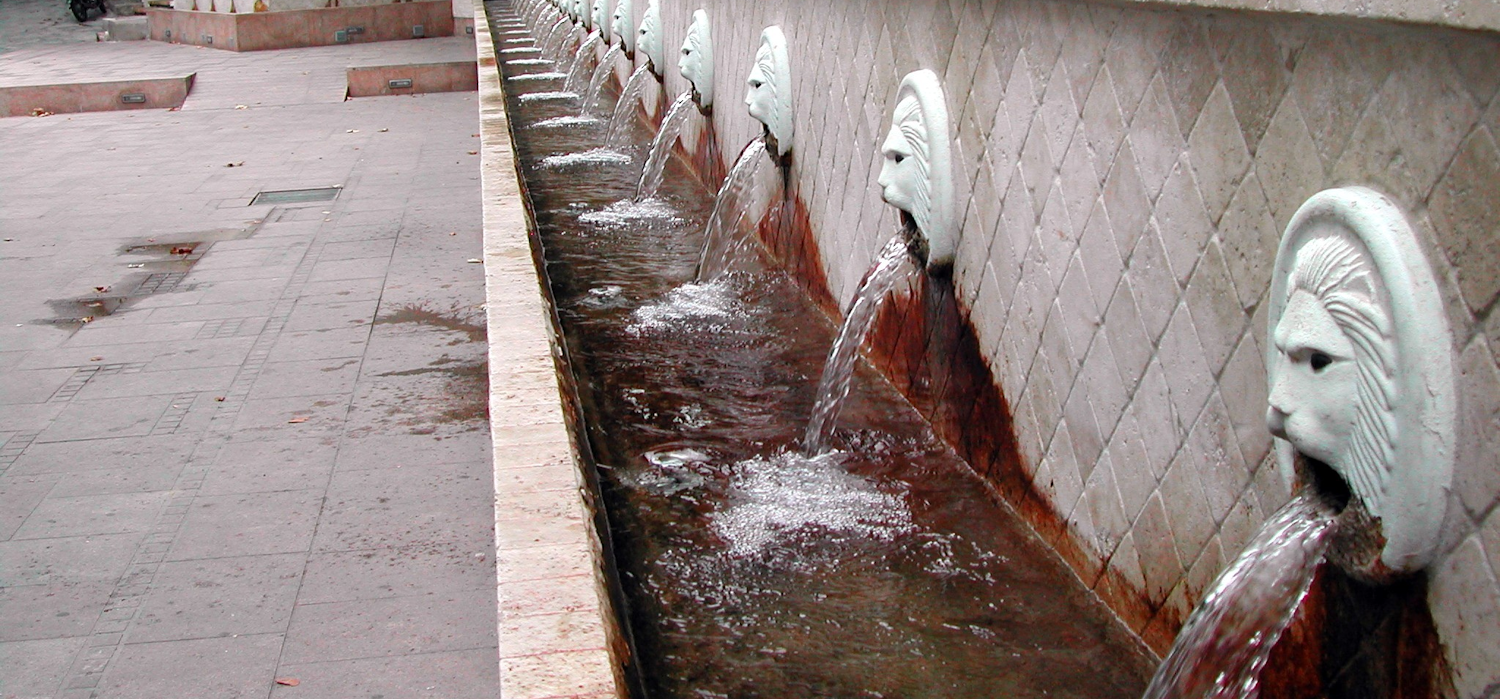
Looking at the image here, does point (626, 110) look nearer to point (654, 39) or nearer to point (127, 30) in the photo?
point (654, 39)

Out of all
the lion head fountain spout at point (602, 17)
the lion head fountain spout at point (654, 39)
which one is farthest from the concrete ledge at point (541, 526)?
the lion head fountain spout at point (602, 17)

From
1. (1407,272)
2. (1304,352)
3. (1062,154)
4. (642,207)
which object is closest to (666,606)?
(1062,154)

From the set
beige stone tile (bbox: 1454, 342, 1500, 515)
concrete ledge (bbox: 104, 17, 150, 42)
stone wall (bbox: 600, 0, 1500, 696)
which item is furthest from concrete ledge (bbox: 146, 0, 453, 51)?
beige stone tile (bbox: 1454, 342, 1500, 515)

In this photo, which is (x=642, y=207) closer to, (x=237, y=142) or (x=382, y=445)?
(x=382, y=445)

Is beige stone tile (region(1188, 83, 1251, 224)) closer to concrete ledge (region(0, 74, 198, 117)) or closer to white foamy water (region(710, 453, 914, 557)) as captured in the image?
white foamy water (region(710, 453, 914, 557))

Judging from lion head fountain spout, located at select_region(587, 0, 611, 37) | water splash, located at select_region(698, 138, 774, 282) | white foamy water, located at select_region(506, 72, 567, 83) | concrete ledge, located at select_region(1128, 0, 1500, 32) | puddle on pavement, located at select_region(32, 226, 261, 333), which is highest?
concrete ledge, located at select_region(1128, 0, 1500, 32)

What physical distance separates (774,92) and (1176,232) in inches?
135

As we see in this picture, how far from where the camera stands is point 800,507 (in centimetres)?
375

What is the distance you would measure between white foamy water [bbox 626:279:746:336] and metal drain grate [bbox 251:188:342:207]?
4.26m

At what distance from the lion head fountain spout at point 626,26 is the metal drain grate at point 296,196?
3.56 meters

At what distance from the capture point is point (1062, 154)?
319 centimetres

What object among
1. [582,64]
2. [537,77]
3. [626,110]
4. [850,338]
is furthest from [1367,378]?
[537,77]

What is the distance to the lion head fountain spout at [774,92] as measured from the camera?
5.86 meters

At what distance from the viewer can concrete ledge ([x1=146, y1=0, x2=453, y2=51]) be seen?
21.4 meters
